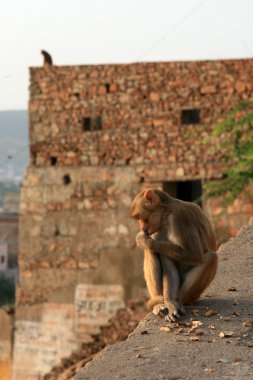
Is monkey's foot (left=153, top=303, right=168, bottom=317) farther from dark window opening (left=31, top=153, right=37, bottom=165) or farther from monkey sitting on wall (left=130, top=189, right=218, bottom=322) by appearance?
dark window opening (left=31, top=153, right=37, bottom=165)

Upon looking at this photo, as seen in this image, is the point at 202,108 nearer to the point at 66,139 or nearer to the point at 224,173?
the point at 224,173

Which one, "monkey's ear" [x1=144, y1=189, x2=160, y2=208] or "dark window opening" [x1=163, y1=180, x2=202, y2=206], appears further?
"dark window opening" [x1=163, y1=180, x2=202, y2=206]

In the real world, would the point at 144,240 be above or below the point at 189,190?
below

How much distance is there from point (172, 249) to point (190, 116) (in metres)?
8.67

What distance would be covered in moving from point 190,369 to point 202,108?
9.97 metres

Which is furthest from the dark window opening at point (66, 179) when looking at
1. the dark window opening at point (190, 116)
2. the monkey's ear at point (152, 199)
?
the monkey's ear at point (152, 199)

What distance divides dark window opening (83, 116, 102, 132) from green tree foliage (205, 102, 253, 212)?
196 cm

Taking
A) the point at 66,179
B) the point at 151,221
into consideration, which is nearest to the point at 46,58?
the point at 66,179

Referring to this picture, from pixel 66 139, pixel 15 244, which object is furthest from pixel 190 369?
pixel 15 244

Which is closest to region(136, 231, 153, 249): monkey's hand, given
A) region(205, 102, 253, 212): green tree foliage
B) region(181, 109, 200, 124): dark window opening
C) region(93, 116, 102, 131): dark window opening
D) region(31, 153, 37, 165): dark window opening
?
region(205, 102, 253, 212): green tree foliage

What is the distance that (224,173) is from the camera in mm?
14953

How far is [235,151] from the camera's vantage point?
1490 cm

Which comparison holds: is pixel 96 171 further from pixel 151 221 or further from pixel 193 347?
pixel 193 347

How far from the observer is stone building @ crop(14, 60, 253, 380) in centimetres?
1506
